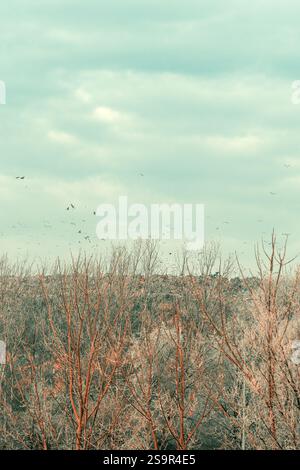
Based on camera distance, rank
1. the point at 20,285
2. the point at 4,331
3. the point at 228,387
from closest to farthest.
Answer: the point at 228,387 < the point at 4,331 < the point at 20,285

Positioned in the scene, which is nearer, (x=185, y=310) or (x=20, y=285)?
(x=185, y=310)

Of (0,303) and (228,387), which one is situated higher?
(0,303)

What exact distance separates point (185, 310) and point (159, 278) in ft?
37.3

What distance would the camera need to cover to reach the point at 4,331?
4369cm
